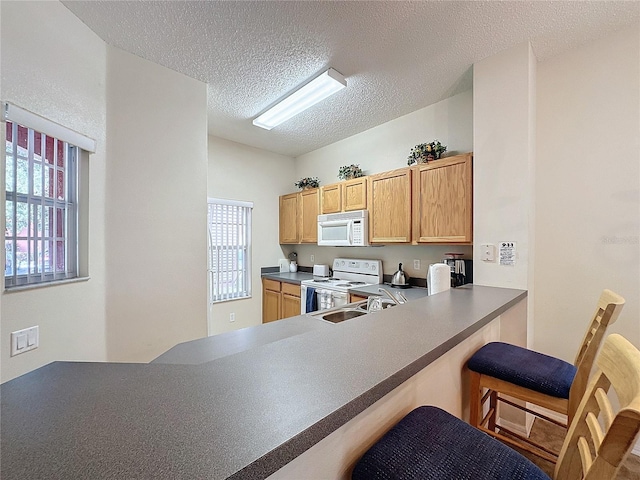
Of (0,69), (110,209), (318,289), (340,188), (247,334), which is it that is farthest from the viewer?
(340,188)

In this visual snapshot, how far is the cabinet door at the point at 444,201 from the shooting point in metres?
2.28

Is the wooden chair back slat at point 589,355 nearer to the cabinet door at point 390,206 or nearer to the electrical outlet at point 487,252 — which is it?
the electrical outlet at point 487,252

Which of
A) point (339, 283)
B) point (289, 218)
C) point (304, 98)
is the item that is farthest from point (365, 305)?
point (289, 218)

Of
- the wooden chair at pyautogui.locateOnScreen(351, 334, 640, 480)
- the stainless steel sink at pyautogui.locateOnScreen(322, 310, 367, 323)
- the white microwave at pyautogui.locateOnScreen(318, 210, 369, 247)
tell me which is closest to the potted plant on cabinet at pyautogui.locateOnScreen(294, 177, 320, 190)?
the white microwave at pyautogui.locateOnScreen(318, 210, 369, 247)

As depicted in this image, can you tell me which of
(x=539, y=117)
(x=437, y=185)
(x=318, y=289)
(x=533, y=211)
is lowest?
(x=318, y=289)

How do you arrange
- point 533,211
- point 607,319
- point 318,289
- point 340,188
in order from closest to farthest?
point 607,319, point 533,211, point 318,289, point 340,188

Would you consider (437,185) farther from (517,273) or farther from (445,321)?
(445,321)

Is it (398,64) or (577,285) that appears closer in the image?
(577,285)

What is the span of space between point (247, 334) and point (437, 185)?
203 cm

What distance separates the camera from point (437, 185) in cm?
249

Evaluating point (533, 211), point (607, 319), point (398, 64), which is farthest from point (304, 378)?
point (398, 64)

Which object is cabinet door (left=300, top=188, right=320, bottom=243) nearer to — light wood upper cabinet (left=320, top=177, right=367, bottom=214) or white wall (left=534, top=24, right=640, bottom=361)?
light wood upper cabinet (left=320, top=177, right=367, bottom=214)

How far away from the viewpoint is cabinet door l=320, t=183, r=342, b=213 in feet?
11.5

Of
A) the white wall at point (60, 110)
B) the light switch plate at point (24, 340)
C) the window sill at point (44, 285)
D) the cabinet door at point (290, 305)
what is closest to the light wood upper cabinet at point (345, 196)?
the cabinet door at point (290, 305)
